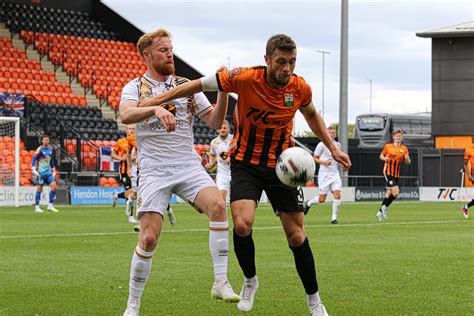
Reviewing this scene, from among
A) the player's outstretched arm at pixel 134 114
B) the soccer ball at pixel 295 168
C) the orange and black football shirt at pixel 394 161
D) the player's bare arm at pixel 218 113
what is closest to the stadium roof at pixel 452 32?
the orange and black football shirt at pixel 394 161

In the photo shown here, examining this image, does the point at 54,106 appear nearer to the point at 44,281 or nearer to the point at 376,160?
the point at 376,160

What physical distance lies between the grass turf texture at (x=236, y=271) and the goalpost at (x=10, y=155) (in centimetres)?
921

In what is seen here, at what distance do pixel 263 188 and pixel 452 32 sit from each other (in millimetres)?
45074

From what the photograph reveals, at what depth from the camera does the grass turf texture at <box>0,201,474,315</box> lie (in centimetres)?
812

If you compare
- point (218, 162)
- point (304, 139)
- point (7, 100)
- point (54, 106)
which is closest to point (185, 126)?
point (218, 162)

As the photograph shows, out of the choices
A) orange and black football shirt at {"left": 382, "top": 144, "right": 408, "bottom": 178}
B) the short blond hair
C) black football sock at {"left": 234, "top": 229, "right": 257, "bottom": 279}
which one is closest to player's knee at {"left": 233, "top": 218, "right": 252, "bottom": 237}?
black football sock at {"left": 234, "top": 229, "right": 257, "bottom": 279}

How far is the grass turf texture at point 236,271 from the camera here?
26.6ft

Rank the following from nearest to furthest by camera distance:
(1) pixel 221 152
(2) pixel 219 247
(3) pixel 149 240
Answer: (3) pixel 149 240
(2) pixel 219 247
(1) pixel 221 152

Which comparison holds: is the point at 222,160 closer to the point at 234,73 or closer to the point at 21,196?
the point at 21,196

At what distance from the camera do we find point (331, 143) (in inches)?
300

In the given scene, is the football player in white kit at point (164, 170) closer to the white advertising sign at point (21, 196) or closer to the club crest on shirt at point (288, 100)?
the club crest on shirt at point (288, 100)

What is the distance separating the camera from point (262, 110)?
7.46 meters

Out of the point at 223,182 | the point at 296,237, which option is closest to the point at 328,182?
the point at 223,182

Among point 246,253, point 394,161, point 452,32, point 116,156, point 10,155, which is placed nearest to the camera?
point 246,253
